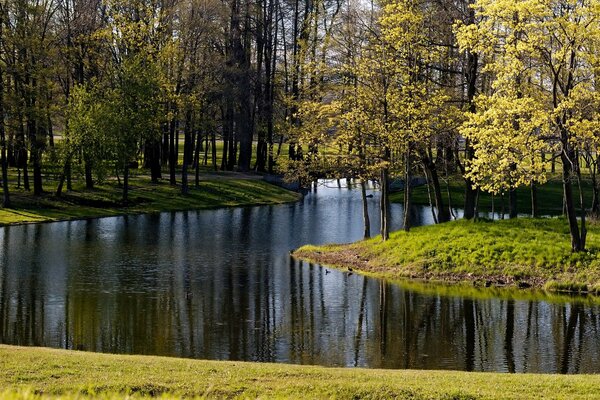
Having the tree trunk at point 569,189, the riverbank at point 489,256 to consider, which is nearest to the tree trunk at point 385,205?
the riverbank at point 489,256

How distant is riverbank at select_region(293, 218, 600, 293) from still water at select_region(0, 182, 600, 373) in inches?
83.4

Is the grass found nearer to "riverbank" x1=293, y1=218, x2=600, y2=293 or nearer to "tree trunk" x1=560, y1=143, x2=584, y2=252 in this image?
"riverbank" x1=293, y1=218, x2=600, y2=293

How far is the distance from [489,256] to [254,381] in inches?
810

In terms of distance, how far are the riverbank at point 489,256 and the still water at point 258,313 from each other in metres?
2.12

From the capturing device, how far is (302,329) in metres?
24.3

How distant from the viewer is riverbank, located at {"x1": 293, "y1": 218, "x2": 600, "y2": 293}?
30969 mm

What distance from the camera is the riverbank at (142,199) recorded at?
54438 millimetres

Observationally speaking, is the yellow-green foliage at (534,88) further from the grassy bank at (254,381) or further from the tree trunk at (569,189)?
the grassy bank at (254,381)

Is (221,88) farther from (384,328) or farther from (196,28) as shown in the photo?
(384,328)

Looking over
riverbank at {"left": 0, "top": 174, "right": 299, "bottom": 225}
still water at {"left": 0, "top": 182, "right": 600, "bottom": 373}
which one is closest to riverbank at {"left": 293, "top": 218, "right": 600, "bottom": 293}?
still water at {"left": 0, "top": 182, "right": 600, "bottom": 373}

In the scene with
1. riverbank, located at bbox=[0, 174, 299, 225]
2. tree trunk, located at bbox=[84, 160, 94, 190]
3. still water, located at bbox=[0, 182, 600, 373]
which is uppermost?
tree trunk, located at bbox=[84, 160, 94, 190]

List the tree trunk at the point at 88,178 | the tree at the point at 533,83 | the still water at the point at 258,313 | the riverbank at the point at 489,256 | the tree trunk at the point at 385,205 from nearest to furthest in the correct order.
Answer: the still water at the point at 258,313, the tree at the point at 533,83, the riverbank at the point at 489,256, the tree trunk at the point at 385,205, the tree trunk at the point at 88,178

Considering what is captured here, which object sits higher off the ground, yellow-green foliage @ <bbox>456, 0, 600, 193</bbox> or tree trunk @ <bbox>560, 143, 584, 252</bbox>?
yellow-green foliage @ <bbox>456, 0, 600, 193</bbox>

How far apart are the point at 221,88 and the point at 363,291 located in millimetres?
40663
